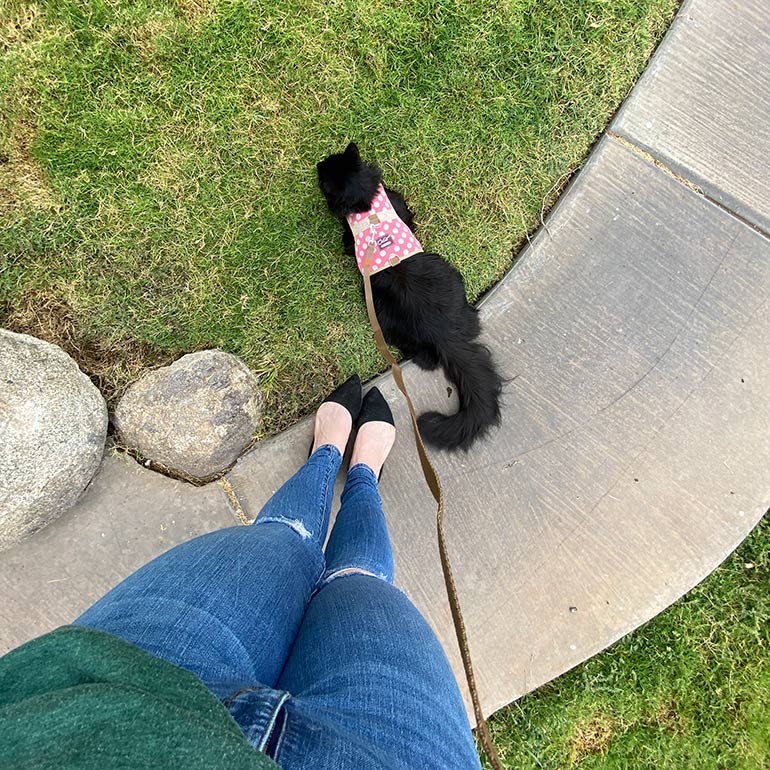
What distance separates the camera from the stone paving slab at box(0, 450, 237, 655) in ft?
7.23

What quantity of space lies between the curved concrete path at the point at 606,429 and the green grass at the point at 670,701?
129 mm

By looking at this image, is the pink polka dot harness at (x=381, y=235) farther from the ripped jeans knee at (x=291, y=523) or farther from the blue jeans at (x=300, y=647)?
the blue jeans at (x=300, y=647)

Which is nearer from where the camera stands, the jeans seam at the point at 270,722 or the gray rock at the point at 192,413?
the jeans seam at the point at 270,722

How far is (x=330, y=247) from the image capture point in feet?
7.80

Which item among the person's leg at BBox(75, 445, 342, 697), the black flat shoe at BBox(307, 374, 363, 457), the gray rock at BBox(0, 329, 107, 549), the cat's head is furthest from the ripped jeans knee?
the cat's head

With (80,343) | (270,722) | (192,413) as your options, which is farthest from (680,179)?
(80,343)

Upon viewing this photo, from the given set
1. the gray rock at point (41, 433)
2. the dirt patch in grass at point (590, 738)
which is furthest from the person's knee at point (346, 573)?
the dirt patch in grass at point (590, 738)

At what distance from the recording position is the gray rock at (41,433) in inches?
77.2

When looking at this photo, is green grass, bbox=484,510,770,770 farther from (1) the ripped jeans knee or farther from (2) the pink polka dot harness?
(2) the pink polka dot harness

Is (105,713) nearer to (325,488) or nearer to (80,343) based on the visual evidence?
(325,488)

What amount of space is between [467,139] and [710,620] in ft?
7.90

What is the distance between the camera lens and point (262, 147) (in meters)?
2.34

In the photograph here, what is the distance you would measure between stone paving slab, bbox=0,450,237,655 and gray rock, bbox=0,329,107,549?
0.13 m

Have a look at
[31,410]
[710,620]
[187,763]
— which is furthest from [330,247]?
[710,620]
